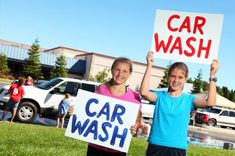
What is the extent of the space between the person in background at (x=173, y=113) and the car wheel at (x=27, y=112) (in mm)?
12445

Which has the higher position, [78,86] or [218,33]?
[218,33]

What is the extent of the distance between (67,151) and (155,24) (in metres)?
4.63

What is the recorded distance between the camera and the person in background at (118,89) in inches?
199

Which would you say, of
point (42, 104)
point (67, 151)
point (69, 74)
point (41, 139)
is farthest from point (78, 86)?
point (69, 74)

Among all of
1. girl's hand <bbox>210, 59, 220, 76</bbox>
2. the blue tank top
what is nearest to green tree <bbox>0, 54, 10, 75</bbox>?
girl's hand <bbox>210, 59, 220, 76</bbox>

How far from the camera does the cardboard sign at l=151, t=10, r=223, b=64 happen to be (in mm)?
5695

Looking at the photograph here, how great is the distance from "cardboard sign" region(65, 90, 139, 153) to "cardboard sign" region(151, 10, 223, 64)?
938 mm

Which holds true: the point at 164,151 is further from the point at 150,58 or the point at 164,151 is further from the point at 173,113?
the point at 150,58

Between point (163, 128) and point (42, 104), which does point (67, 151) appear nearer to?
point (163, 128)

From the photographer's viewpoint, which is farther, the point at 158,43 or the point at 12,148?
the point at 12,148

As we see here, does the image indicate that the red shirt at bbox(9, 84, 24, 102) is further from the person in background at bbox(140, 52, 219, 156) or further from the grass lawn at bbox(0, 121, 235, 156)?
the person in background at bbox(140, 52, 219, 156)

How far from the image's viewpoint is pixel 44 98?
1739 cm

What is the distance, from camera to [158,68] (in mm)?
92938

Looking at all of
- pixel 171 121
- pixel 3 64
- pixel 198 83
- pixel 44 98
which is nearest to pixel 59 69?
pixel 3 64
